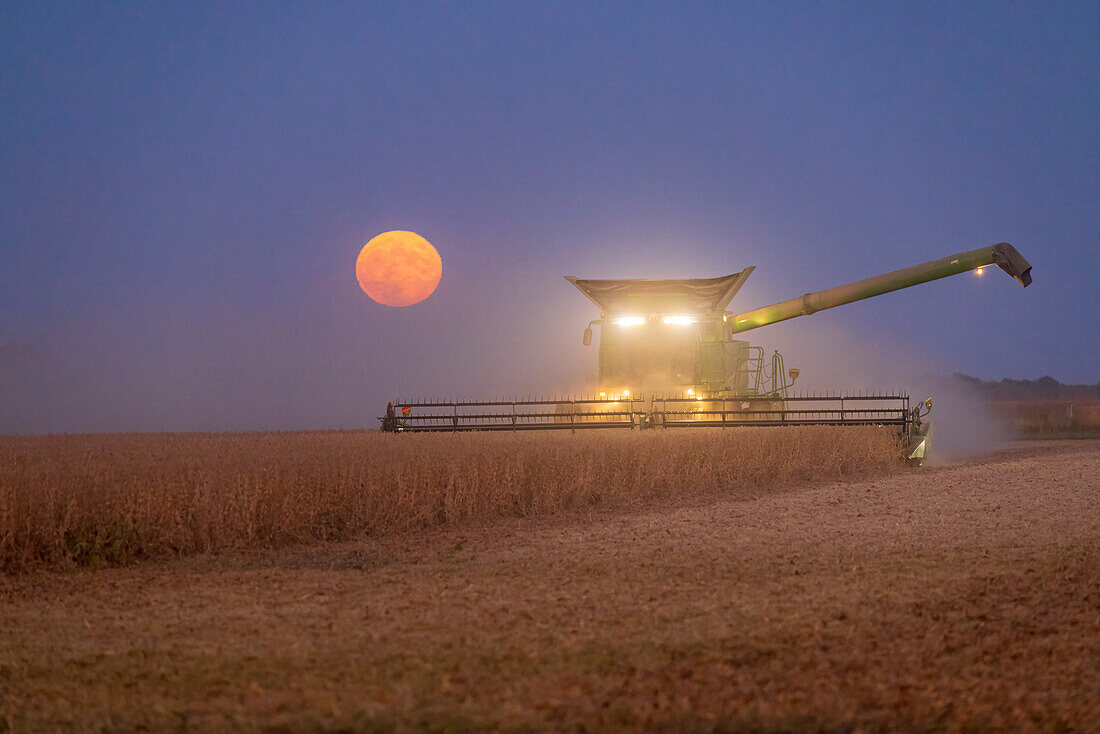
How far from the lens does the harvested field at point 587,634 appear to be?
3.63m

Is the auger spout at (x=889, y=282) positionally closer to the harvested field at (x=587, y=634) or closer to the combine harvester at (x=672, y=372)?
the combine harvester at (x=672, y=372)

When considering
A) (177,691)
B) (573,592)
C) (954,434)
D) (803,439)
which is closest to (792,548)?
(573,592)

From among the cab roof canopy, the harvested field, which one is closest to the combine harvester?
the cab roof canopy

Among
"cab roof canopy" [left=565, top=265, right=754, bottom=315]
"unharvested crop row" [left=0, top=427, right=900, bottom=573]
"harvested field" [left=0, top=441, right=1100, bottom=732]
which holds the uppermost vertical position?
"cab roof canopy" [left=565, top=265, right=754, bottom=315]

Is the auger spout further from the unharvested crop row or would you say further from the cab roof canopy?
the unharvested crop row

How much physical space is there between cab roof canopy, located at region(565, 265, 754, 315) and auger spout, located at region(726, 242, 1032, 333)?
1.82 meters

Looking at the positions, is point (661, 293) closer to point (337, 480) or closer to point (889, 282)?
point (889, 282)

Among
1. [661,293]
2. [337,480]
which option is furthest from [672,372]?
[337,480]

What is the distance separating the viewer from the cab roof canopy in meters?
17.3

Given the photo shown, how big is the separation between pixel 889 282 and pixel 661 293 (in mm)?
6187

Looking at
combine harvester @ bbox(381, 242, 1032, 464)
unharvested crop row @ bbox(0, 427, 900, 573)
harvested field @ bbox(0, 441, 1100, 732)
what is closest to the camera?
harvested field @ bbox(0, 441, 1100, 732)

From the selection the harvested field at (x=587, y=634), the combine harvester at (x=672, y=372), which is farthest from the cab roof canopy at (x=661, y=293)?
the harvested field at (x=587, y=634)

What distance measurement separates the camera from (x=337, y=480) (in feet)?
31.2

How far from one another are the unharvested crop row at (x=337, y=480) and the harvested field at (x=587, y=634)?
1.54ft
